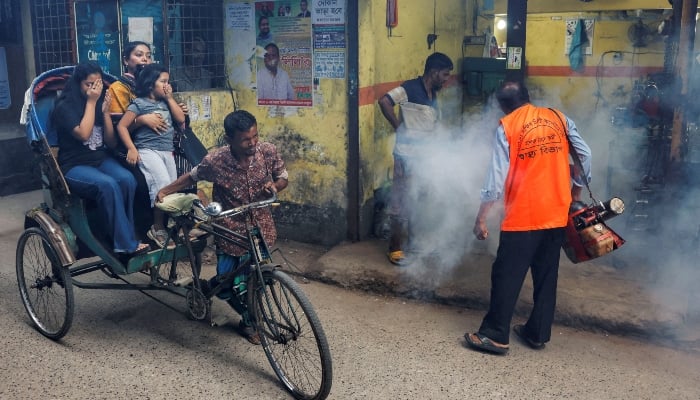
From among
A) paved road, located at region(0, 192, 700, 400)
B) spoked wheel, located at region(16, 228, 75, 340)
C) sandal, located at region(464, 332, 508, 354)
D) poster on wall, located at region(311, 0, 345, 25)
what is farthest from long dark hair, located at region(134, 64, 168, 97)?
sandal, located at region(464, 332, 508, 354)

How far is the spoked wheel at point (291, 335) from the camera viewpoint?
14.4 feet

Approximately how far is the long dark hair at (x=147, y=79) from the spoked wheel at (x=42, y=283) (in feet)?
4.73

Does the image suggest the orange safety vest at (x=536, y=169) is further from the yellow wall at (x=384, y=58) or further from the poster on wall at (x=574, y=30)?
the poster on wall at (x=574, y=30)

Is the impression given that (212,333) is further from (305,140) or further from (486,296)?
(305,140)

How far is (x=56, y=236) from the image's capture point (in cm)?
528

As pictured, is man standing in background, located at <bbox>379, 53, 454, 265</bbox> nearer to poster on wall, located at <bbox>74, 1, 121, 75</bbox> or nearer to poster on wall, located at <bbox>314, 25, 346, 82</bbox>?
poster on wall, located at <bbox>314, 25, 346, 82</bbox>

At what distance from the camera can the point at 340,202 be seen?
25.4 feet

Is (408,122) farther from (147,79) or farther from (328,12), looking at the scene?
(147,79)

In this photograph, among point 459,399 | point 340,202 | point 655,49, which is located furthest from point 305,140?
point 655,49

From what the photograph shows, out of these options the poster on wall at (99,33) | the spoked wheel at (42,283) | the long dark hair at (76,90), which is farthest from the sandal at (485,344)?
the poster on wall at (99,33)

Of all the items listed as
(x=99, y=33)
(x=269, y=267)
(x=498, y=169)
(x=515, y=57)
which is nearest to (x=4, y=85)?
(x=99, y=33)

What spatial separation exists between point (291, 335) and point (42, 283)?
2377mm

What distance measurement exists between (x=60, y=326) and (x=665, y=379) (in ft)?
15.6

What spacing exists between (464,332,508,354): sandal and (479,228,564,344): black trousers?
0.12ft
